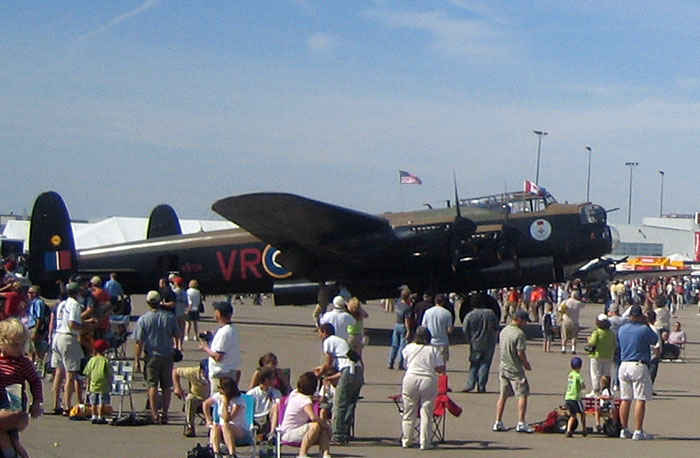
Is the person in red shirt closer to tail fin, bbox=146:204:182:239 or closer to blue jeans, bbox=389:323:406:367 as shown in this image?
blue jeans, bbox=389:323:406:367

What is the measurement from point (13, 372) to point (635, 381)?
7565 millimetres

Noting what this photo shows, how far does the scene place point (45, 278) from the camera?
2561cm

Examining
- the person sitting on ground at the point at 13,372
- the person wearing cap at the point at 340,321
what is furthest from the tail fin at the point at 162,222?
the person sitting on ground at the point at 13,372

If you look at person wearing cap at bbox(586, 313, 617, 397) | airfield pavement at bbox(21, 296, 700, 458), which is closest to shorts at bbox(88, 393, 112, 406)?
airfield pavement at bbox(21, 296, 700, 458)

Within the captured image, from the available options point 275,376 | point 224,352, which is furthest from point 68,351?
point 275,376

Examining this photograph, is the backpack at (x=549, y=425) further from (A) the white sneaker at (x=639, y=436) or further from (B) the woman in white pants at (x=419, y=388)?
(B) the woman in white pants at (x=419, y=388)

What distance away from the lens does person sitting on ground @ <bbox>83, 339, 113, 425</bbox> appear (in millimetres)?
11047

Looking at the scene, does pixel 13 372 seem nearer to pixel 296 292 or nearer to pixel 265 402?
pixel 265 402

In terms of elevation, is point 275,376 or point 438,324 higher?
point 438,324

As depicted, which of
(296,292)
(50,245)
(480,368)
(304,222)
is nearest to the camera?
(480,368)

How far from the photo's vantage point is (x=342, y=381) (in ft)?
34.8

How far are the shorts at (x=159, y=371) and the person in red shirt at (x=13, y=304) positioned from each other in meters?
2.96

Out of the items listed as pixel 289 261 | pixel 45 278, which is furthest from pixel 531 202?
pixel 45 278

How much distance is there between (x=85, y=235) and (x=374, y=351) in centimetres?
3882
